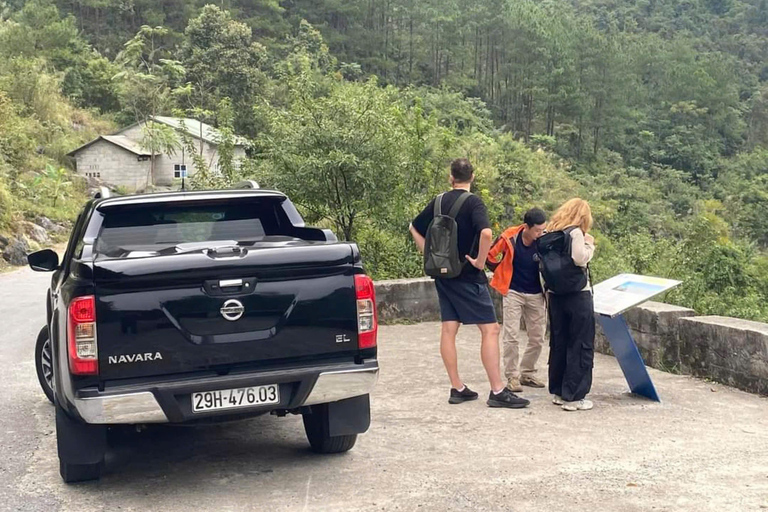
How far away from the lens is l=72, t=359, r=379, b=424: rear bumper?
435 cm

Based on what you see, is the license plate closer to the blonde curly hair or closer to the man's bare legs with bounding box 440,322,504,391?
the man's bare legs with bounding box 440,322,504,391

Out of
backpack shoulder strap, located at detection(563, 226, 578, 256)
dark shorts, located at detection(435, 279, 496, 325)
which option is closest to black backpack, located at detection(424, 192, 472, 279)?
dark shorts, located at detection(435, 279, 496, 325)

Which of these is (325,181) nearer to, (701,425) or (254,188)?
(254,188)

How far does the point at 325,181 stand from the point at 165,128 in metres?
32.0

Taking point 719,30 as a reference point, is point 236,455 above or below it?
below

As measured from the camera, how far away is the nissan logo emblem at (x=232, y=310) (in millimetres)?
4551

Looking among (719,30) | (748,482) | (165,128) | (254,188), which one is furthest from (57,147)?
(719,30)

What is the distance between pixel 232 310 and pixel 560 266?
2.88 metres

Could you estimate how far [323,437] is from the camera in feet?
17.5

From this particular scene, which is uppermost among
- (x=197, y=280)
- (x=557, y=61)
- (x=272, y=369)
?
(x=557, y=61)

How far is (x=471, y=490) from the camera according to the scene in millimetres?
4645

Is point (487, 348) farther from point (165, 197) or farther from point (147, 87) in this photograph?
point (147, 87)

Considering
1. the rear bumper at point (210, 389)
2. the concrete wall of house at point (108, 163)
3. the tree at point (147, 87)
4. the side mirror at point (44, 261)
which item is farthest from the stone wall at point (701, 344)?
the concrete wall of house at point (108, 163)

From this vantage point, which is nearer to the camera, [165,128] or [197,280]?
[197,280]
